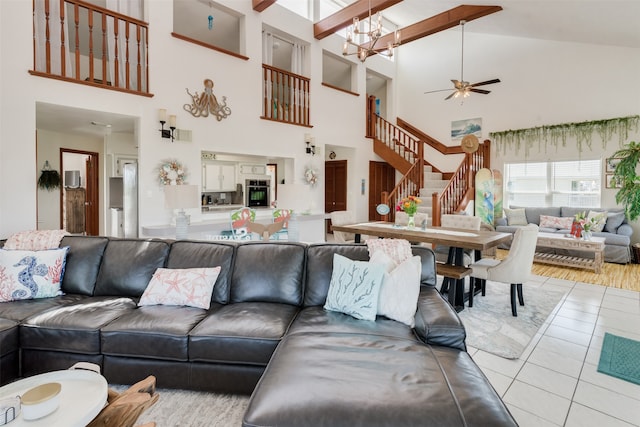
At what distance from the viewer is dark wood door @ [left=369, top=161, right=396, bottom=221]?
8.38m

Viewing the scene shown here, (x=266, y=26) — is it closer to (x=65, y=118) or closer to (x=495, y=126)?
(x=65, y=118)

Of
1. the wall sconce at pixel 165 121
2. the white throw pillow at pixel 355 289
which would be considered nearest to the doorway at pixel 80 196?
the wall sconce at pixel 165 121

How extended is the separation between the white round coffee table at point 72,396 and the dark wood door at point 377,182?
24.0 feet

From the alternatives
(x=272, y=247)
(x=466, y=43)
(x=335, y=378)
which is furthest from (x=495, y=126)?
(x=335, y=378)

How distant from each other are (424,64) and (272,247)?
8223 mm

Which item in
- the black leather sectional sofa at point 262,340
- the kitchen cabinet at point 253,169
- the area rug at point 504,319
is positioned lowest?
the area rug at point 504,319

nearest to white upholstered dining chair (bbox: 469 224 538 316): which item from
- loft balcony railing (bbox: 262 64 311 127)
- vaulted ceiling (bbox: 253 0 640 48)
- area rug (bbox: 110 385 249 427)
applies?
area rug (bbox: 110 385 249 427)

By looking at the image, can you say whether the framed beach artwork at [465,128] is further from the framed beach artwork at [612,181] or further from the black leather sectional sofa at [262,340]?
the black leather sectional sofa at [262,340]

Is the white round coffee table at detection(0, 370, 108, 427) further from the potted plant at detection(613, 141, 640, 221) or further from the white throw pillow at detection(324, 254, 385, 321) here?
the potted plant at detection(613, 141, 640, 221)

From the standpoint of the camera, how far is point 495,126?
7.91 meters

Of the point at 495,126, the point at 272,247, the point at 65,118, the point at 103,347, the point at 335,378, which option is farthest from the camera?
the point at 495,126

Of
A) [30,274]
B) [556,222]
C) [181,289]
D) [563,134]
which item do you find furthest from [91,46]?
[563,134]

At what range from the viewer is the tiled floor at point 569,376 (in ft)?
6.43

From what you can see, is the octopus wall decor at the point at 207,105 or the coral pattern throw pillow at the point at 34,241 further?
the octopus wall decor at the point at 207,105
